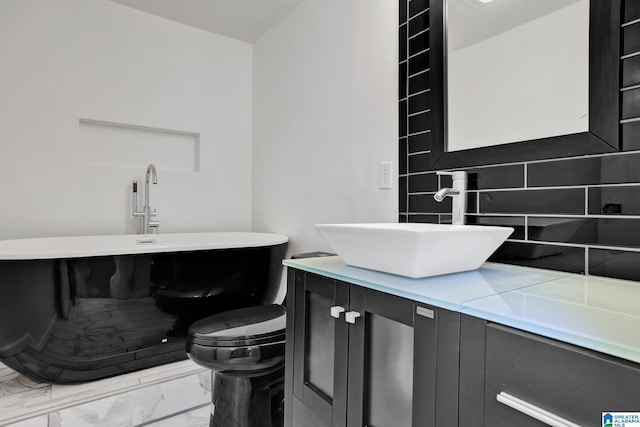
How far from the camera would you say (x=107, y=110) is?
99.0 inches

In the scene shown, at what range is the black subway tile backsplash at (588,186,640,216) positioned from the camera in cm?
95

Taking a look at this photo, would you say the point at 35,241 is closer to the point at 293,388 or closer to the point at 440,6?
the point at 293,388

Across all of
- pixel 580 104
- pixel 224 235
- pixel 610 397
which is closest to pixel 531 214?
pixel 580 104

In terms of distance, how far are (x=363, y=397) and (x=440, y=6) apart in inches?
57.0

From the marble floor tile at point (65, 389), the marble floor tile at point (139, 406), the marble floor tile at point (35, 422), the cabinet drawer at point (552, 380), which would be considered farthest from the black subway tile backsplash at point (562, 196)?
the marble floor tile at point (35, 422)

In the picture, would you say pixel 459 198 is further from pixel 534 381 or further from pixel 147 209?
pixel 147 209

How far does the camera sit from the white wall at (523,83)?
107cm

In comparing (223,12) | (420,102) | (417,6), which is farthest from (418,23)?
(223,12)

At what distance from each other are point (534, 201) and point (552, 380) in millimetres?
737

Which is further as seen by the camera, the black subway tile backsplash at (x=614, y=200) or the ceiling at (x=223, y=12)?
the ceiling at (x=223, y=12)

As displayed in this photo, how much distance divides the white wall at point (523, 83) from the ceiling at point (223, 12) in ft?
5.27

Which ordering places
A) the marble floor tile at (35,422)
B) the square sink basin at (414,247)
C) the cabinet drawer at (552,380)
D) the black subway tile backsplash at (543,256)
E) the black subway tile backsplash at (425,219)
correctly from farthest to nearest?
the marble floor tile at (35,422) < the black subway tile backsplash at (425,219) < the black subway tile backsplash at (543,256) < the square sink basin at (414,247) < the cabinet drawer at (552,380)

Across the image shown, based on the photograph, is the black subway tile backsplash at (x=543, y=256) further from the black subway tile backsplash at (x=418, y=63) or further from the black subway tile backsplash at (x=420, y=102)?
the black subway tile backsplash at (x=418, y=63)

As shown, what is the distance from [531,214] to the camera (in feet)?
3.84
